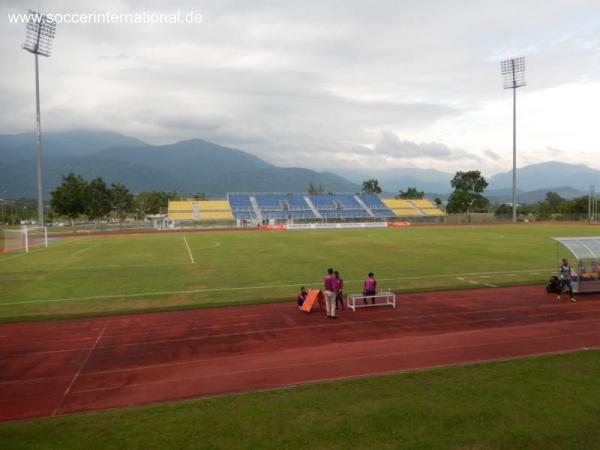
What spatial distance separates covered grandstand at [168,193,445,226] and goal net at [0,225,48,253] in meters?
30.7

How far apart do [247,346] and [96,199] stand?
70955 mm

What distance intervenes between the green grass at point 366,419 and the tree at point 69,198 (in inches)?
2774

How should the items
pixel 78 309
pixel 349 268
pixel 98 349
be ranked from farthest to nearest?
1. pixel 349 268
2. pixel 78 309
3. pixel 98 349

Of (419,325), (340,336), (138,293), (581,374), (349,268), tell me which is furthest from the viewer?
(349,268)

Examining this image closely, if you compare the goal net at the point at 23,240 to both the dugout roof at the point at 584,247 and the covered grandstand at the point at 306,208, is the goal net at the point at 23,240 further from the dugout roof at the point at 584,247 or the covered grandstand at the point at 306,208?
the dugout roof at the point at 584,247

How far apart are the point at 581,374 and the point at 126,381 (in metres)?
9.53

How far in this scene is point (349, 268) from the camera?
25391mm

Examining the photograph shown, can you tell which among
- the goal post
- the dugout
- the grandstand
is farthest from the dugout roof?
the grandstand

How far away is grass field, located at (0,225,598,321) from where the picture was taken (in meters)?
17.6

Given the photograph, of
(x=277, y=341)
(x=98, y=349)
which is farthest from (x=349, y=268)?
(x=98, y=349)

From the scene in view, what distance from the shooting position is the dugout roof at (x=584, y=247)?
17.7 m

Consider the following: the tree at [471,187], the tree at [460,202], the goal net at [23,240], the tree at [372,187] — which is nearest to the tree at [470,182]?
the tree at [471,187]

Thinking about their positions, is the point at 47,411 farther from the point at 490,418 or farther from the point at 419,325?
the point at 419,325

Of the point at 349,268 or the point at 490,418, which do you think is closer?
the point at 490,418
